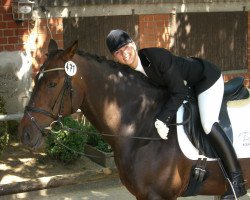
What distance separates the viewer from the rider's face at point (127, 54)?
4.40 meters

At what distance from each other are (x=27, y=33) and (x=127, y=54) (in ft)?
14.0

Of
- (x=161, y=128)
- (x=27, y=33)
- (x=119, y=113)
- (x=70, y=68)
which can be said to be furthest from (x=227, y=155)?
(x=27, y=33)

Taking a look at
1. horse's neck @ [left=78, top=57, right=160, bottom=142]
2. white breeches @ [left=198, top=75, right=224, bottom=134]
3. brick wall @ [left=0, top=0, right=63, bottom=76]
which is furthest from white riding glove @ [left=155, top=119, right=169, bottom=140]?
brick wall @ [left=0, top=0, right=63, bottom=76]

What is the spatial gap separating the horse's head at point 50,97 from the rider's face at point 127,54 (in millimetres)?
434

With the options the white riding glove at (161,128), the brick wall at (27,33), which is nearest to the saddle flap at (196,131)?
the white riding glove at (161,128)

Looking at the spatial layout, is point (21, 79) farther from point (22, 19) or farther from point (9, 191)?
point (9, 191)

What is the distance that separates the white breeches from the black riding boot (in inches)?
2.9

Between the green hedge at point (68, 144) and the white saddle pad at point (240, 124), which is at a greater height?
the white saddle pad at point (240, 124)

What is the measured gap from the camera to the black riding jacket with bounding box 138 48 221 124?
4.29m

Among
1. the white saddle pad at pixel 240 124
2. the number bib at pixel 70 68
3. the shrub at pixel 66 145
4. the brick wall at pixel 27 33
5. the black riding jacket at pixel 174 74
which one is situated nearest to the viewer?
the number bib at pixel 70 68

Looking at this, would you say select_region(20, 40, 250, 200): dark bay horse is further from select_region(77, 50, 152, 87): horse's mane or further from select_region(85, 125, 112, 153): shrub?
select_region(85, 125, 112, 153): shrub

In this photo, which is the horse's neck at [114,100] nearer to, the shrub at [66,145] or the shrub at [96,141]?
the shrub at [66,145]

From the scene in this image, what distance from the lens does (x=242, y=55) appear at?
36.4ft

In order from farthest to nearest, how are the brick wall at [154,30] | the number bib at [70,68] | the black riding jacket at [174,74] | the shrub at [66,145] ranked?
the brick wall at [154,30], the shrub at [66,145], the black riding jacket at [174,74], the number bib at [70,68]
